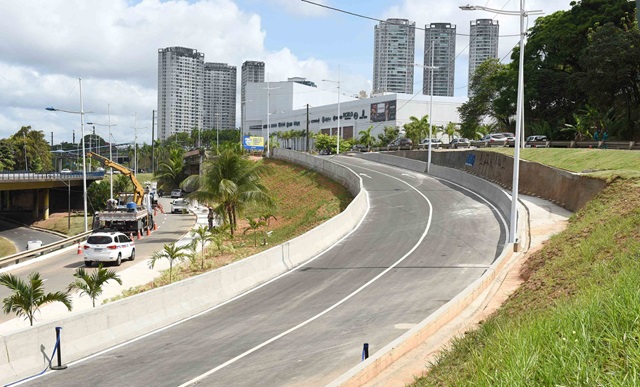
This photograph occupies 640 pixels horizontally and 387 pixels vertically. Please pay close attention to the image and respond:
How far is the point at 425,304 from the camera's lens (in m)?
18.4

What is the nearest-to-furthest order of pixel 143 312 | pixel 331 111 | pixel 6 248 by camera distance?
1. pixel 143 312
2. pixel 6 248
3. pixel 331 111

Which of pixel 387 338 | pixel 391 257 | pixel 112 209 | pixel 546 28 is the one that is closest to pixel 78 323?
pixel 387 338

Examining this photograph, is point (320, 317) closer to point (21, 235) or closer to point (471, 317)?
point (471, 317)

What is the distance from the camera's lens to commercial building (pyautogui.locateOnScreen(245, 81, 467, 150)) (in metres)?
126

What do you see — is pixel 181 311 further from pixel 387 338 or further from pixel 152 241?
pixel 152 241

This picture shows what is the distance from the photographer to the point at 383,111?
423ft

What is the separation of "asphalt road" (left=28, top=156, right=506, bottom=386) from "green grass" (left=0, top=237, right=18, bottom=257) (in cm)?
3550

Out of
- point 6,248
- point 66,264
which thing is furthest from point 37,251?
point 6,248

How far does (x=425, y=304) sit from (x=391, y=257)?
7.57 meters

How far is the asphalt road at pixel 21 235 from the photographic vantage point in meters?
60.8

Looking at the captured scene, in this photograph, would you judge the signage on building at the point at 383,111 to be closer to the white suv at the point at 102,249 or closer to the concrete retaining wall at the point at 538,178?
the concrete retaining wall at the point at 538,178

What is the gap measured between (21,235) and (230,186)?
3859cm

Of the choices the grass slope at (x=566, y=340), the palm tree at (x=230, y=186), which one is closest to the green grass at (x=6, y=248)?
the palm tree at (x=230, y=186)

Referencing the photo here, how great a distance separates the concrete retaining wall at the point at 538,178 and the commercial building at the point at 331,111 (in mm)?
35740
